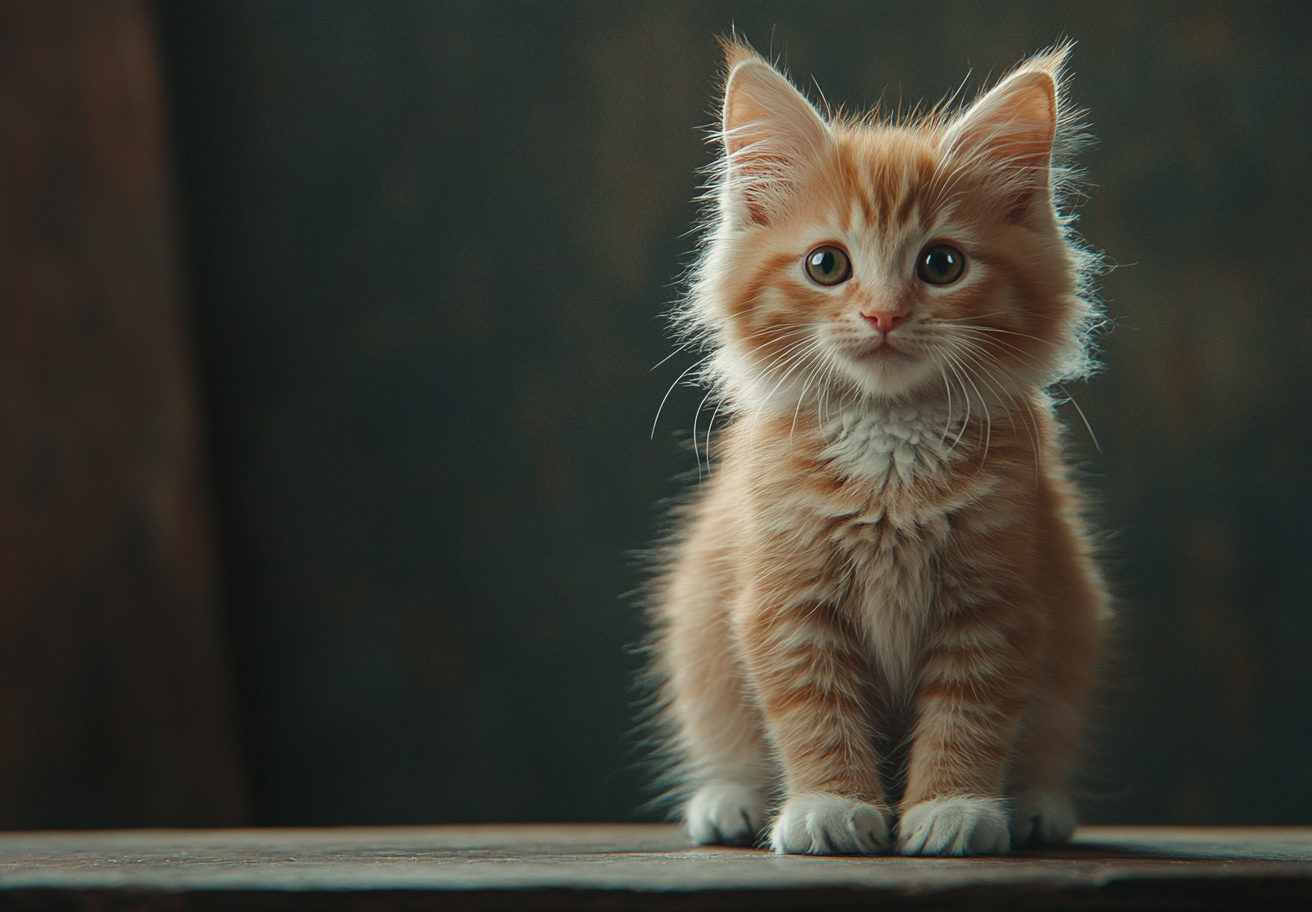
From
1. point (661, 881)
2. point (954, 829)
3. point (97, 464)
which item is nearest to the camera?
point (661, 881)

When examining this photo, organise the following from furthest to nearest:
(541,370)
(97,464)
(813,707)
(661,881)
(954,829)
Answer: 1. (541,370)
2. (97,464)
3. (813,707)
4. (954,829)
5. (661,881)

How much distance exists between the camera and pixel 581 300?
2330mm

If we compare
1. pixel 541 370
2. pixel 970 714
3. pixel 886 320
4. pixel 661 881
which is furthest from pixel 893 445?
pixel 541 370

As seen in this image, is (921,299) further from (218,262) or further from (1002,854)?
(218,262)

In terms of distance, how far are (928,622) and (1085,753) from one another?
391 millimetres

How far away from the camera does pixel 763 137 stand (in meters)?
1.20

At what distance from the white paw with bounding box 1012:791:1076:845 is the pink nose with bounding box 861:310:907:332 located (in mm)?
559

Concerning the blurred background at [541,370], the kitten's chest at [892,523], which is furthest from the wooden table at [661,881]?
the blurred background at [541,370]

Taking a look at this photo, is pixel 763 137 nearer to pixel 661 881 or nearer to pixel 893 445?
pixel 893 445

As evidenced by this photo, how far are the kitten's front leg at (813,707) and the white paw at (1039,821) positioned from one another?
0.63 feet

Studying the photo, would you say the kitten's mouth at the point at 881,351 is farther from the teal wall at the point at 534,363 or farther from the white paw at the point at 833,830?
the teal wall at the point at 534,363

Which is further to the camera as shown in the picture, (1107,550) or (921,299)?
(1107,550)

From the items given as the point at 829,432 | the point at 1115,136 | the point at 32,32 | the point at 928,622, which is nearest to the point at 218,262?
the point at 32,32

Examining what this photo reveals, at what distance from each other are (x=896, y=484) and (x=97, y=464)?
65.0 inches
